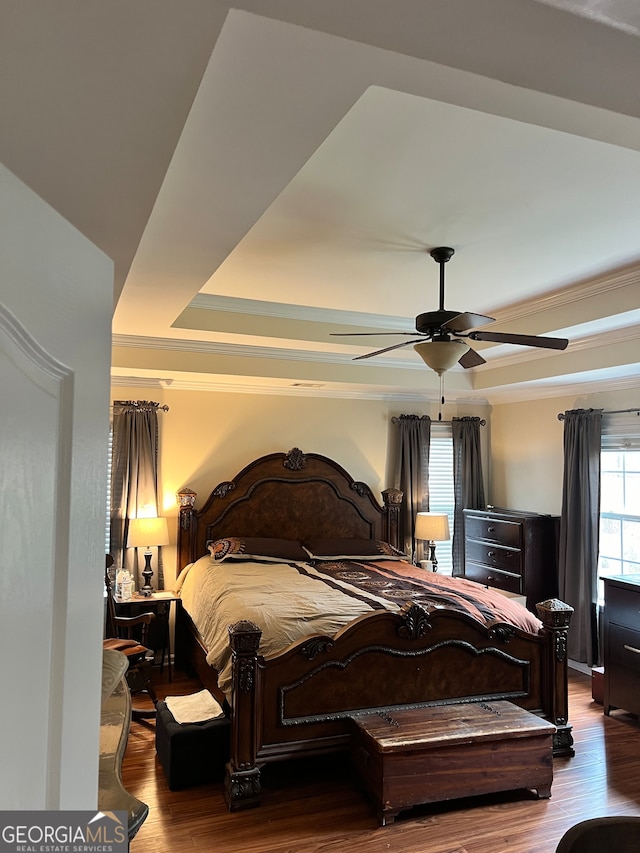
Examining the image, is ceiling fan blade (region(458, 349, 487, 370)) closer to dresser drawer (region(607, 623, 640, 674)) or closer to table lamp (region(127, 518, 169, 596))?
dresser drawer (region(607, 623, 640, 674))

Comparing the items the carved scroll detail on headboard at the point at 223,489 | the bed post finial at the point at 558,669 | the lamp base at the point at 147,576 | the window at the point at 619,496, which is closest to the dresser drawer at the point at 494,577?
the window at the point at 619,496

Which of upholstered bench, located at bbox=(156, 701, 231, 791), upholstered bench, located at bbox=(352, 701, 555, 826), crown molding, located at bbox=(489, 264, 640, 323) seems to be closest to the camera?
upholstered bench, located at bbox=(352, 701, 555, 826)

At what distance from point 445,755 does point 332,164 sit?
2.65 meters

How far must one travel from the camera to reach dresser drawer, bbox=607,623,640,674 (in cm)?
391

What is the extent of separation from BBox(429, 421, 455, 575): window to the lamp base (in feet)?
9.15

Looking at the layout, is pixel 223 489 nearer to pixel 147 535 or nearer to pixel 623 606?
pixel 147 535

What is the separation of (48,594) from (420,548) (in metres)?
5.53

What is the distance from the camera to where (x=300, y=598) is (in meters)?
3.72

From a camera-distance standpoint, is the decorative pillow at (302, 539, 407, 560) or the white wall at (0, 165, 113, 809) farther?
the decorative pillow at (302, 539, 407, 560)

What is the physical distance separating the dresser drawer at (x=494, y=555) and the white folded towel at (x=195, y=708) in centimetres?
292

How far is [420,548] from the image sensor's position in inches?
235

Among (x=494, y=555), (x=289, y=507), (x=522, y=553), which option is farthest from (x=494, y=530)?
(x=289, y=507)

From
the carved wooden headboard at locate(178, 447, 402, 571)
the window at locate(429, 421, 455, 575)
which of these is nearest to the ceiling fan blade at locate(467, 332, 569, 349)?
the carved wooden headboard at locate(178, 447, 402, 571)

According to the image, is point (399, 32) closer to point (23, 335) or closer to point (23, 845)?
point (23, 335)
